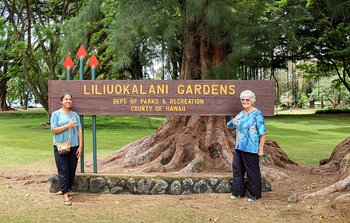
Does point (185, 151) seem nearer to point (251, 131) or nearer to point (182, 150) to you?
point (182, 150)

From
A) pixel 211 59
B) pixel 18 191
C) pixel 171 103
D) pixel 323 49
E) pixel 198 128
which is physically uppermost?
pixel 323 49

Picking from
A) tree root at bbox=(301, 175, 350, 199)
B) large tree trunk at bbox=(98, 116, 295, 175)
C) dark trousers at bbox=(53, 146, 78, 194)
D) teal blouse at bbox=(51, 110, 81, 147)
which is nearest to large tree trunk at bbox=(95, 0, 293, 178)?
large tree trunk at bbox=(98, 116, 295, 175)

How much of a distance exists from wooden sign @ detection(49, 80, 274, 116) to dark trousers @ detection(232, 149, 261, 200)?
74 centimetres

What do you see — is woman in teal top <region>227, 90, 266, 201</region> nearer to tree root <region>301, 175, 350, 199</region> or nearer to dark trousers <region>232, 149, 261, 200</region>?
dark trousers <region>232, 149, 261, 200</region>

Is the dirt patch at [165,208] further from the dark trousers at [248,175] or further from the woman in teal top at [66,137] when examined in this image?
the woman in teal top at [66,137]

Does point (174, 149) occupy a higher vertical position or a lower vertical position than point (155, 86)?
lower

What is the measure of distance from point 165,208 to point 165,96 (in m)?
1.68

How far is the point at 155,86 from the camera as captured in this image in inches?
242

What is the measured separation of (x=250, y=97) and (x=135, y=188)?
201 centimetres

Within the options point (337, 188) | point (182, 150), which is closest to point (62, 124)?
point (182, 150)

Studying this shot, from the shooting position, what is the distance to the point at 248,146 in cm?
544

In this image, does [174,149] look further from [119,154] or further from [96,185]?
[96,185]

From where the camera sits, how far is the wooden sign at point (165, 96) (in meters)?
6.06

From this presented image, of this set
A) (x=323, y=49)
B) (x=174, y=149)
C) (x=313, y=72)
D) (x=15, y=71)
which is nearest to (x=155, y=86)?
(x=174, y=149)
